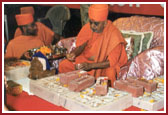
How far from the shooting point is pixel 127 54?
3389 millimetres

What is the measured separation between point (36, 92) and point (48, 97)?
0.21 metres

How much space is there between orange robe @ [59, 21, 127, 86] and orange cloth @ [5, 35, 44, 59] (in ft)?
2.73

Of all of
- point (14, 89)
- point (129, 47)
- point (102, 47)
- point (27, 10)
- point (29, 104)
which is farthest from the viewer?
point (27, 10)

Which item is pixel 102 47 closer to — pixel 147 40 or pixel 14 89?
pixel 147 40

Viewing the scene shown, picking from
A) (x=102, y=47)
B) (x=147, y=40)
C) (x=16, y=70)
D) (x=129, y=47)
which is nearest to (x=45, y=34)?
(x=16, y=70)

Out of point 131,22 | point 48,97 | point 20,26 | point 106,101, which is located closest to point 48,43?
point 20,26

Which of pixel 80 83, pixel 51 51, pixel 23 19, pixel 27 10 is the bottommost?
pixel 80 83

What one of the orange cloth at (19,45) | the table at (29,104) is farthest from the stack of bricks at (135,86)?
the orange cloth at (19,45)

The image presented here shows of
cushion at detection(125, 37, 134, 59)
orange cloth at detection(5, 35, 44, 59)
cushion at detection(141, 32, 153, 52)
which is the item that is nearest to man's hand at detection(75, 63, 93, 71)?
cushion at detection(125, 37, 134, 59)

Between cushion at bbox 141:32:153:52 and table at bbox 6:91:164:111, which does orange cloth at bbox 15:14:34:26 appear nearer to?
table at bbox 6:91:164:111

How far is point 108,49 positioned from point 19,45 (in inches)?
52.5

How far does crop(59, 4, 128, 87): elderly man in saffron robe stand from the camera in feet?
9.91

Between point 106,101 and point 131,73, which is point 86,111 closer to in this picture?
point 106,101

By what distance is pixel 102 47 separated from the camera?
312cm
